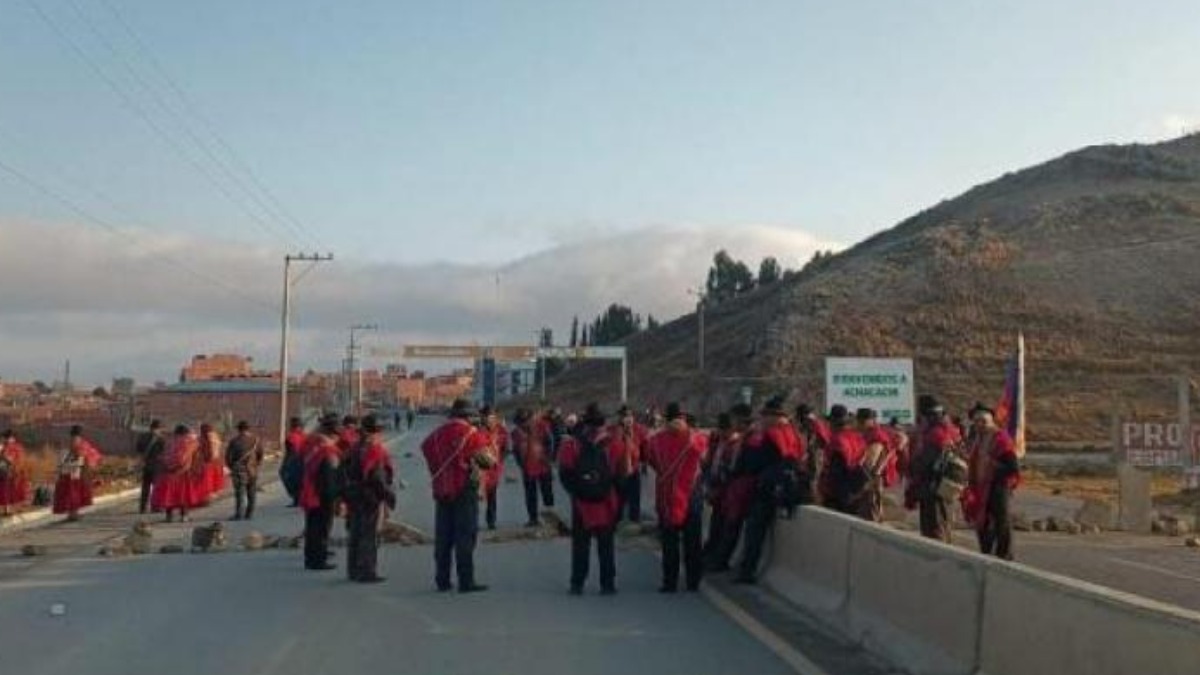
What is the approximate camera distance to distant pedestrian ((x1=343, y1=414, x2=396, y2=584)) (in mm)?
14062

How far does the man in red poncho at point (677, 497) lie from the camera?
13273 millimetres

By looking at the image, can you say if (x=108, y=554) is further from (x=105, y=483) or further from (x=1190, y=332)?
(x=1190, y=332)

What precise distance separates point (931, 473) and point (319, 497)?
239 inches

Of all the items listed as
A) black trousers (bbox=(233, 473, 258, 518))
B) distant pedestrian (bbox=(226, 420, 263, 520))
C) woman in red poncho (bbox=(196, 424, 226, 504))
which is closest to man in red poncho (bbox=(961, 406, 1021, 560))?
distant pedestrian (bbox=(226, 420, 263, 520))

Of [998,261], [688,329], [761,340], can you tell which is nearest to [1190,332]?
[998,261]

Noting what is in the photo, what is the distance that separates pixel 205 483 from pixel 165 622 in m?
13.9

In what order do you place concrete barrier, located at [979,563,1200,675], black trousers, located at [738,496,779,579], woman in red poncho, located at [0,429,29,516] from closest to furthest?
1. concrete barrier, located at [979,563,1200,675]
2. black trousers, located at [738,496,779,579]
3. woman in red poncho, located at [0,429,29,516]

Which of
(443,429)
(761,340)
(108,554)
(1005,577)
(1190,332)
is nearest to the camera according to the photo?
(1005,577)

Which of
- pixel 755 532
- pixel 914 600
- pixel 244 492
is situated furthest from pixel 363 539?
pixel 244 492

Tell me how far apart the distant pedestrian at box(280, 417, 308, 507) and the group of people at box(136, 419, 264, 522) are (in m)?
0.73

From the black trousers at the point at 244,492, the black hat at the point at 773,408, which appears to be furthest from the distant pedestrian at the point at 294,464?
the black hat at the point at 773,408

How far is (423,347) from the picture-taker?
310 feet

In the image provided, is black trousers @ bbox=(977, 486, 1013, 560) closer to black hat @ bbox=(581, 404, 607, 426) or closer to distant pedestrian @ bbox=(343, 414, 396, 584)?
black hat @ bbox=(581, 404, 607, 426)

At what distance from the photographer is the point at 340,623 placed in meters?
11.2
